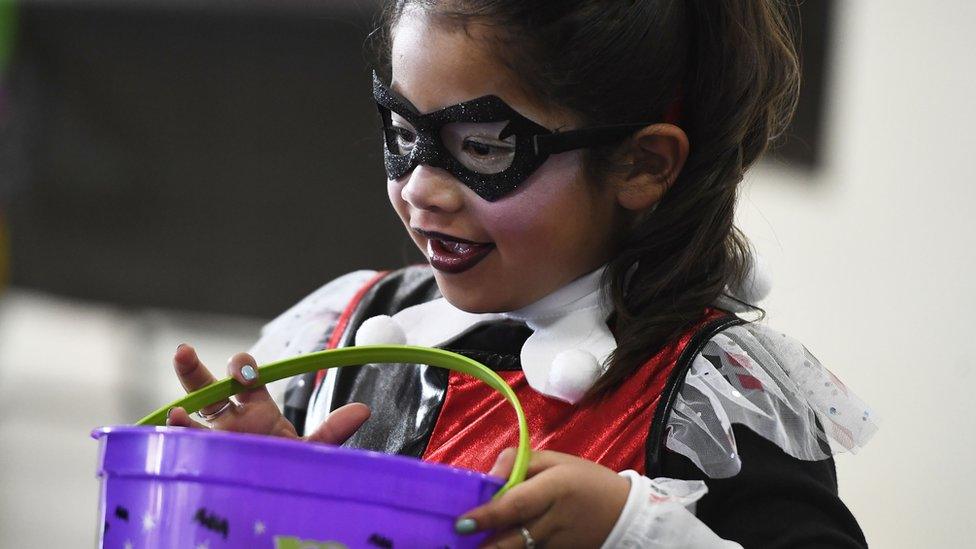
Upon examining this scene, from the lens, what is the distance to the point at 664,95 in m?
1.06

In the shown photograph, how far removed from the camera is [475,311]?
1.06 meters

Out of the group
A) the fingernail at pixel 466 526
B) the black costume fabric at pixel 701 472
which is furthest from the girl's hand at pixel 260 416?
the fingernail at pixel 466 526

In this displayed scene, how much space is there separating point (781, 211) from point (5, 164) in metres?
1.83

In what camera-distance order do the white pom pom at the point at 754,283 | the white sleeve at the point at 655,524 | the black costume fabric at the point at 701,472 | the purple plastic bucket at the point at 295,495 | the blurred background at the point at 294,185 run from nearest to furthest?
the purple plastic bucket at the point at 295,495, the white sleeve at the point at 655,524, the black costume fabric at the point at 701,472, the white pom pom at the point at 754,283, the blurred background at the point at 294,185

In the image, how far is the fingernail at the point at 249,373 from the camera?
93cm

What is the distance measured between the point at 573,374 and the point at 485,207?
6.2 inches

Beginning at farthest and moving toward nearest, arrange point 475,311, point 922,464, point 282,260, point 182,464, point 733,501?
point 282,260
point 922,464
point 475,311
point 733,501
point 182,464

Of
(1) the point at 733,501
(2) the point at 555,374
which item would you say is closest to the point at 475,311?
(2) the point at 555,374

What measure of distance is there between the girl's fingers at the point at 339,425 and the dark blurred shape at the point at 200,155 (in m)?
1.63

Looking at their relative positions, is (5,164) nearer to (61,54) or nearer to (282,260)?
(61,54)

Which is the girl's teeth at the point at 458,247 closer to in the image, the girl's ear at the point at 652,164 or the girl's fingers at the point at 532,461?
the girl's ear at the point at 652,164

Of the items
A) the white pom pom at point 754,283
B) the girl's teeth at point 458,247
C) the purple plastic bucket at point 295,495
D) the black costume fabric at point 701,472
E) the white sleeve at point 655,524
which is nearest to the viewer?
the purple plastic bucket at point 295,495

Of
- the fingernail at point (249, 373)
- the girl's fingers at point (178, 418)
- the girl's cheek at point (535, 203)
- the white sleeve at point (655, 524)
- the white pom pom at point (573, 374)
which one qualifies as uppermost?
the girl's cheek at point (535, 203)

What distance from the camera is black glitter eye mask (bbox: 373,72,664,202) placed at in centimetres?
99
